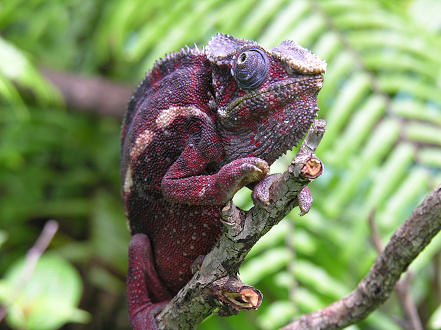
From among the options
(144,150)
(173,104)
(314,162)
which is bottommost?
(144,150)

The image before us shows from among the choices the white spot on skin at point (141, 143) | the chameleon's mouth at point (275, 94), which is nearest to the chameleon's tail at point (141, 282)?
the white spot on skin at point (141, 143)

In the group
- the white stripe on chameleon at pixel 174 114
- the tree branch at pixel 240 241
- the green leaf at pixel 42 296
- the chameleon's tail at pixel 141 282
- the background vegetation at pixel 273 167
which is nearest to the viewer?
the tree branch at pixel 240 241

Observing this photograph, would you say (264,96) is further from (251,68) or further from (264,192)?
(264,192)

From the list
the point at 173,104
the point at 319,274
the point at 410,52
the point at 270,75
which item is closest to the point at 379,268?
the point at 270,75

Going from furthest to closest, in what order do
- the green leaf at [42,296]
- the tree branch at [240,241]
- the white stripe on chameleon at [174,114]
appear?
1. the green leaf at [42,296]
2. the white stripe on chameleon at [174,114]
3. the tree branch at [240,241]

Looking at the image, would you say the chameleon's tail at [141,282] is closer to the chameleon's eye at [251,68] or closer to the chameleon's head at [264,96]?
the chameleon's head at [264,96]

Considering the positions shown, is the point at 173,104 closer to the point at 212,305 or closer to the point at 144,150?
the point at 144,150
